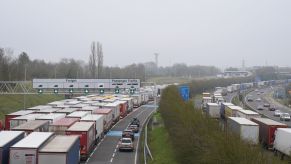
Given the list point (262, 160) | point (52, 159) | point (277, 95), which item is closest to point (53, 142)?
point (52, 159)

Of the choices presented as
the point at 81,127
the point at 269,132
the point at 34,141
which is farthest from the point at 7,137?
the point at 269,132

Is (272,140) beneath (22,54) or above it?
beneath

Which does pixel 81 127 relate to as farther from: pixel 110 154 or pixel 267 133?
pixel 267 133

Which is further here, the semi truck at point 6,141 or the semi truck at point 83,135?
the semi truck at point 83,135

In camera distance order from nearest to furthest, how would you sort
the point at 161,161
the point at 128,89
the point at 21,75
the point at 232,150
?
the point at 232,150
the point at 161,161
the point at 128,89
the point at 21,75

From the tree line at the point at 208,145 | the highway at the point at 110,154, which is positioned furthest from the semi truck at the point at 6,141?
the tree line at the point at 208,145

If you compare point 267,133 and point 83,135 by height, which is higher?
point 83,135

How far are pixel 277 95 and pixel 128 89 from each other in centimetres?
7463

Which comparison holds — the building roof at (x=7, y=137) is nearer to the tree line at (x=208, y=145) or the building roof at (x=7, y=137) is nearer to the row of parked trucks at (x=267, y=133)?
the tree line at (x=208, y=145)

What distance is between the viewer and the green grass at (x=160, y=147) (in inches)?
1123

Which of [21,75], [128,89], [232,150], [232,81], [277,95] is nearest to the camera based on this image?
[232,150]

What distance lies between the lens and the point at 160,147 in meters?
35.7

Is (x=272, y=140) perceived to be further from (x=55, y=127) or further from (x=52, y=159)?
(x=52, y=159)

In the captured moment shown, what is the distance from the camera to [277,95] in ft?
382
